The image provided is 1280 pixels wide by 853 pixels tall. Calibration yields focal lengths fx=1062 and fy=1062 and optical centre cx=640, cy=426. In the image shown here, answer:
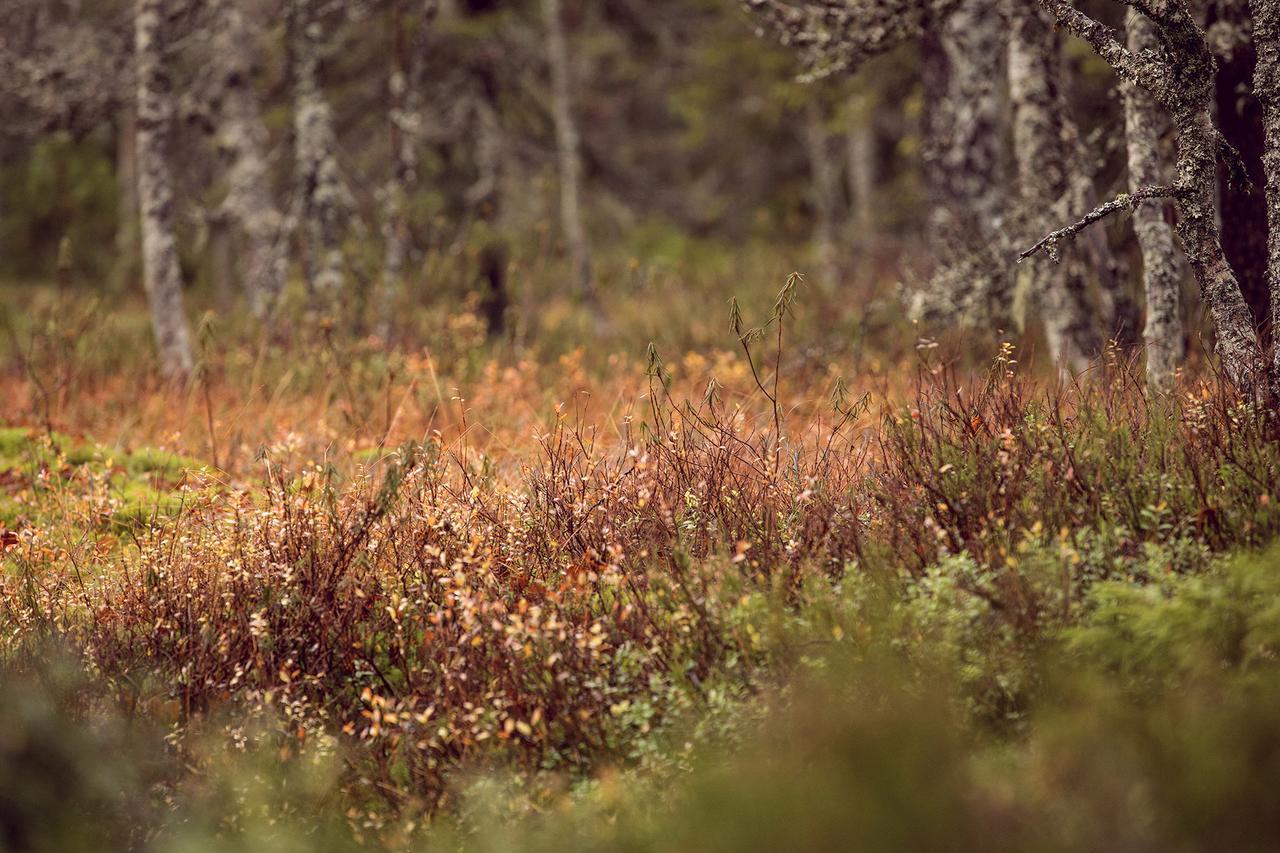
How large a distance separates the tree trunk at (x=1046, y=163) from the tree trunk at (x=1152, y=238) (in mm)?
1138

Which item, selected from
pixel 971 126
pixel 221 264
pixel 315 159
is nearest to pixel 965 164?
pixel 971 126

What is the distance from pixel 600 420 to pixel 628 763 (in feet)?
10.9

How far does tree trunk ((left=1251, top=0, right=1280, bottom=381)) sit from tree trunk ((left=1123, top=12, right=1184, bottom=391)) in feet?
2.56

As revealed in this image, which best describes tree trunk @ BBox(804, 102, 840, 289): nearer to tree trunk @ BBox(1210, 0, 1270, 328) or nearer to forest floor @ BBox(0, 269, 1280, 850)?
tree trunk @ BBox(1210, 0, 1270, 328)

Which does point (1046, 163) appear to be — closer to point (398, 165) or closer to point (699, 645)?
point (699, 645)

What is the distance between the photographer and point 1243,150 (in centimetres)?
634

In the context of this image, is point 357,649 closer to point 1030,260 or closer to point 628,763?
point 628,763

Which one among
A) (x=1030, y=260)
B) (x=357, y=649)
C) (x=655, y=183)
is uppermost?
(x=655, y=183)

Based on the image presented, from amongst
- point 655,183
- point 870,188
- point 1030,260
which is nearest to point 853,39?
point 1030,260

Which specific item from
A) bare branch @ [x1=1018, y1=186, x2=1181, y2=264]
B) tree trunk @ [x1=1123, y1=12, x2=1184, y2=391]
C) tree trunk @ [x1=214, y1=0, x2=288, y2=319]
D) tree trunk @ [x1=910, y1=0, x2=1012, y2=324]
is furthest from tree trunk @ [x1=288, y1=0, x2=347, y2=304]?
bare branch @ [x1=1018, y1=186, x2=1181, y2=264]

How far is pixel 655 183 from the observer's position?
14992 mm

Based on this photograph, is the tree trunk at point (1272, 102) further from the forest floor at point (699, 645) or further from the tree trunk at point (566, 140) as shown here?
the tree trunk at point (566, 140)

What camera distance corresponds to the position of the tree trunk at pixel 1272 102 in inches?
165

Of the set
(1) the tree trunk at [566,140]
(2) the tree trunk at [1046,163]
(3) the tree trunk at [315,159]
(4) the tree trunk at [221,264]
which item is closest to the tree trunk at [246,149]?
(3) the tree trunk at [315,159]
